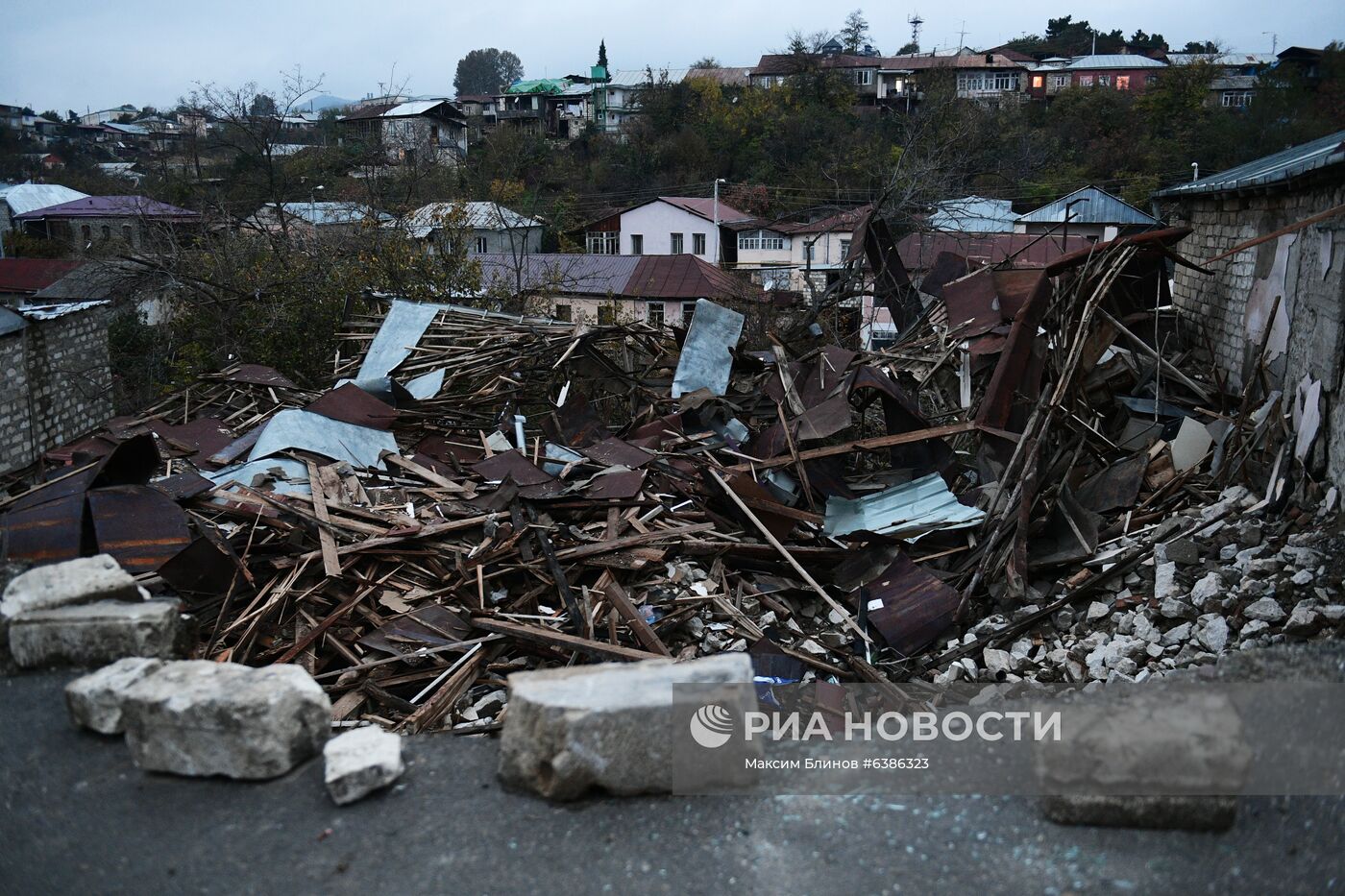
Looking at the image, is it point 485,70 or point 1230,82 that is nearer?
point 1230,82

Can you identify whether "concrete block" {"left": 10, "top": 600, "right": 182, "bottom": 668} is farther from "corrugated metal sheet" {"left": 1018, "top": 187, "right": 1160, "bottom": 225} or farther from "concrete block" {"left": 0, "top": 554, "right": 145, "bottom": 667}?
"corrugated metal sheet" {"left": 1018, "top": 187, "right": 1160, "bottom": 225}

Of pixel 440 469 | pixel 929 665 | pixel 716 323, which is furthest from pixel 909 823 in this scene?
pixel 716 323

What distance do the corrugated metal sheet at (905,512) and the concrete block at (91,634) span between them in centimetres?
497

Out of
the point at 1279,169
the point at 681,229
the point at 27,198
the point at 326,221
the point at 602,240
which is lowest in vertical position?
the point at 602,240

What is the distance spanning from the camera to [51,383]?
43.6 feet

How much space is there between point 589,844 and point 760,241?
3130 centimetres

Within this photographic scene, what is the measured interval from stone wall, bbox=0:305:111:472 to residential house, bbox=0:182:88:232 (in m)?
26.4

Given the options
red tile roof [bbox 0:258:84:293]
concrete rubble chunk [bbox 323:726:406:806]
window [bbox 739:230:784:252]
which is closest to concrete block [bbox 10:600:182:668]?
concrete rubble chunk [bbox 323:726:406:806]

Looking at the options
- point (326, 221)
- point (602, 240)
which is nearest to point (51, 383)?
point (326, 221)

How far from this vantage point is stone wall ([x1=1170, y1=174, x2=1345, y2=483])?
6.73 meters

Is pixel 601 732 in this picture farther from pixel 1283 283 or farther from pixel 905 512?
pixel 1283 283

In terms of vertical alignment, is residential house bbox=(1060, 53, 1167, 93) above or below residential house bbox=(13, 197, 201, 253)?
above

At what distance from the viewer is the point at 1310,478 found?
6.60 m

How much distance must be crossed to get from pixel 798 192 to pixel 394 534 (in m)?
33.3
